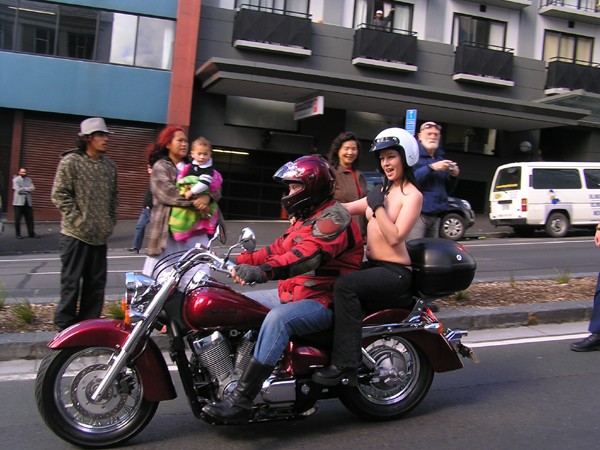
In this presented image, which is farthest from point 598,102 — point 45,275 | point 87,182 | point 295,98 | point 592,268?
point 87,182

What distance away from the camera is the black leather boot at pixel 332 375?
141 inches

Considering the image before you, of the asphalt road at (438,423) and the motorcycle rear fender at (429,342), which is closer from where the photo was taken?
the asphalt road at (438,423)

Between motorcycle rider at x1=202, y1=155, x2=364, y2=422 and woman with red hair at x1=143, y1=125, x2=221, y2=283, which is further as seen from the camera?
woman with red hair at x1=143, y1=125, x2=221, y2=283

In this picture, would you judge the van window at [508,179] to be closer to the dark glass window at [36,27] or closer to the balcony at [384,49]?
the balcony at [384,49]

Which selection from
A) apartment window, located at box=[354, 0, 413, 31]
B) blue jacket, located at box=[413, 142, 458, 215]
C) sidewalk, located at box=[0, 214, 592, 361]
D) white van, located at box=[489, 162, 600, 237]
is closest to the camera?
sidewalk, located at box=[0, 214, 592, 361]

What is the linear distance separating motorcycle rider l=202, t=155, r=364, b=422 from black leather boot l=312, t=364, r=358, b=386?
0.25 meters

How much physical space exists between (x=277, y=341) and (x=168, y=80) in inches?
644

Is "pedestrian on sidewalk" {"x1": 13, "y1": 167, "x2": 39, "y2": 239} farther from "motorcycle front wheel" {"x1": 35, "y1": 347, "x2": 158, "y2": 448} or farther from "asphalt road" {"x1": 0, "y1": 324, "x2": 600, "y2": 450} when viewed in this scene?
"motorcycle front wheel" {"x1": 35, "y1": 347, "x2": 158, "y2": 448}

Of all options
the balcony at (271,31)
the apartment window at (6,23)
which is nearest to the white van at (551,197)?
the balcony at (271,31)

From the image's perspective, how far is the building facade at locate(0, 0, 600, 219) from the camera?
57.9 feet

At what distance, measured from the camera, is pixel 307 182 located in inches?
136

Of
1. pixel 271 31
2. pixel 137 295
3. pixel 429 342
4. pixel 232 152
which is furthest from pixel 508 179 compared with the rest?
pixel 137 295

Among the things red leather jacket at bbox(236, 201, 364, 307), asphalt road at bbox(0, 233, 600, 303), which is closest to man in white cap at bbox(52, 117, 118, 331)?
asphalt road at bbox(0, 233, 600, 303)

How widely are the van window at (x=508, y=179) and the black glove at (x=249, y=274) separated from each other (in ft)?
47.4
